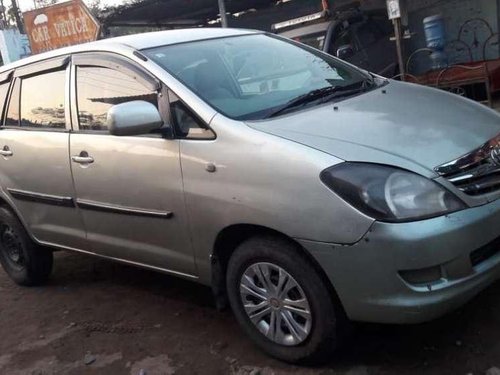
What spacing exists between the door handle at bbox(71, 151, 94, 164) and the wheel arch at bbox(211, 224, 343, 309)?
3.60 feet

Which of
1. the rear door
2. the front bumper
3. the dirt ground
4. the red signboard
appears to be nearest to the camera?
the front bumper

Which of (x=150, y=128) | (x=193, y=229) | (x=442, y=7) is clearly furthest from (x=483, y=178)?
(x=442, y=7)

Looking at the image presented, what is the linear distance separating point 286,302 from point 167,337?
3.33 feet

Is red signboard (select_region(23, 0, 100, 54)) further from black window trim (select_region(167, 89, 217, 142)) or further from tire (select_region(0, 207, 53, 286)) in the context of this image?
black window trim (select_region(167, 89, 217, 142))

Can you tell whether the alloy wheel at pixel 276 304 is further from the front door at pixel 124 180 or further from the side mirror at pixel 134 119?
the side mirror at pixel 134 119

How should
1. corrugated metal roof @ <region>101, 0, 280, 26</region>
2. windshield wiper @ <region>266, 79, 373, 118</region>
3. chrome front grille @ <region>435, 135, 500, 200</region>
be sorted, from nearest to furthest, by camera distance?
chrome front grille @ <region>435, 135, 500, 200</region> < windshield wiper @ <region>266, 79, 373, 118</region> < corrugated metal roof @ <region>101, 0, 280, 26</region>

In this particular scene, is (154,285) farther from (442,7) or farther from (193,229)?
(442,7)

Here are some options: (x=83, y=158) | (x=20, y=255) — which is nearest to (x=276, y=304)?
(x=83, y=158)

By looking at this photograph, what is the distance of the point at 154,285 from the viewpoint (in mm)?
4594

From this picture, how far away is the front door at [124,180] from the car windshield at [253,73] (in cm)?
28

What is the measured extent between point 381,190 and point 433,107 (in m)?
0.94

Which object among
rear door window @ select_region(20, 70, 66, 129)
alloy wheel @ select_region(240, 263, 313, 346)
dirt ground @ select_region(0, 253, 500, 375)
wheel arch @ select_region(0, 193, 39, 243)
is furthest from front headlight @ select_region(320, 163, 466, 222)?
wheel arch @ select_region(0, 193, 39, 243)

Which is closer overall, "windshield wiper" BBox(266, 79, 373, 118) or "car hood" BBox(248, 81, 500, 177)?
"car hood" BBox(248, 81, 500, 177)

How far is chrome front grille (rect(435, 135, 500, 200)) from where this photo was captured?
2.72m
